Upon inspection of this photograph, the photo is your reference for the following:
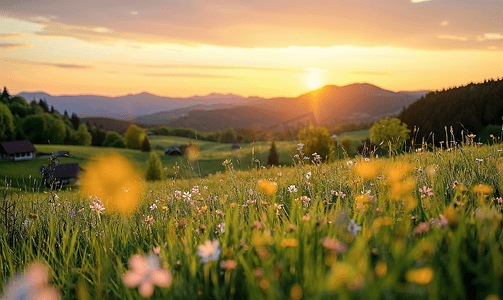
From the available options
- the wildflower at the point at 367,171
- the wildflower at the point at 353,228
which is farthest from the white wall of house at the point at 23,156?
the wildflower at the point at 353,228

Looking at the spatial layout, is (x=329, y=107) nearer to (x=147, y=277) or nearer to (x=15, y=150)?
(x=15, y=150)

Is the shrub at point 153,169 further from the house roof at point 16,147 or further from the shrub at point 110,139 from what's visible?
the shrub at point 110,139

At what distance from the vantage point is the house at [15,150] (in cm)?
6512

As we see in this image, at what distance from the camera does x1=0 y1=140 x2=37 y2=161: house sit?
65125mm

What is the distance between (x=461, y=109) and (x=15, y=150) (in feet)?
249

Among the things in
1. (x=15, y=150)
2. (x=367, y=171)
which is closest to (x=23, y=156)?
(x=15, y=150)

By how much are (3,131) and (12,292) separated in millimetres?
90030

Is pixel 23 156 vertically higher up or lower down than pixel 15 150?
lower down

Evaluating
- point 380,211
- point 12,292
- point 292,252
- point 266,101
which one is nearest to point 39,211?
point 12,292

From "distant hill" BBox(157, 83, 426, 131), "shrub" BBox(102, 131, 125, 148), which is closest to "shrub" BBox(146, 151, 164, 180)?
"shrub" BBox(102, 131, 125, 148)

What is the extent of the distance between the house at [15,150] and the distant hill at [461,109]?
239 feet

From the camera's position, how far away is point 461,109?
17.9m

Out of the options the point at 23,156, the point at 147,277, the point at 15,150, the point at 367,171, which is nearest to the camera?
the point at 147,277

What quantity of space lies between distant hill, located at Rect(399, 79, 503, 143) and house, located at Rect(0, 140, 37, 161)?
72.8 metres
